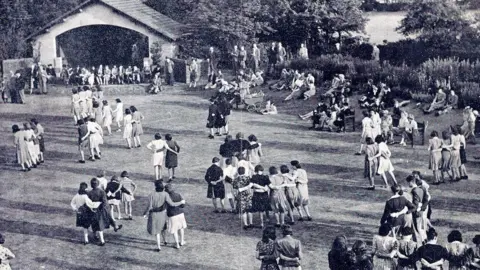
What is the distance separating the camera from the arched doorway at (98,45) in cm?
4525

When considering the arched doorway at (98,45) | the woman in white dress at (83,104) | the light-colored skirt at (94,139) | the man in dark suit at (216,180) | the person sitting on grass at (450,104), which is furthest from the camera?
the arched doorway at (98,45)

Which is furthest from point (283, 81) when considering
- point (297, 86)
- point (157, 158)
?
point (157, 158)

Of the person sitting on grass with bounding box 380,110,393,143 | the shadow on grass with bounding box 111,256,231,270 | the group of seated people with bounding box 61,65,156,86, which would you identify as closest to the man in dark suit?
the shadow on grass with bounding box 111,256,231,270

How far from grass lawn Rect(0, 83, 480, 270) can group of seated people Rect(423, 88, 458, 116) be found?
424 mm

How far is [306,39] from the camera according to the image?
4334 centimetres

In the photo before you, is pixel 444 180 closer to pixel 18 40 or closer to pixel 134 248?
pixel 134 248

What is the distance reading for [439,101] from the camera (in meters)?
28.3

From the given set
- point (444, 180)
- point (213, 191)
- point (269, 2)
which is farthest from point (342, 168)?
point (269, 2)

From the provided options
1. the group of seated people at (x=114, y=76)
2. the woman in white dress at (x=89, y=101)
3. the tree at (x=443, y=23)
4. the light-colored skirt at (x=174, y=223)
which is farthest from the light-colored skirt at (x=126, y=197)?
the tree at (x=443, y=23)

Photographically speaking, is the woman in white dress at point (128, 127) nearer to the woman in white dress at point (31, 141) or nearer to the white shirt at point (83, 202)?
the woman in white dress at point (31, 141)

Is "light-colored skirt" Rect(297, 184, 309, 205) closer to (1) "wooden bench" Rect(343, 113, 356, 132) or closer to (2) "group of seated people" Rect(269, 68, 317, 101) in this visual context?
(1) "wooden bench" Rect(343, 113, 356, 132)

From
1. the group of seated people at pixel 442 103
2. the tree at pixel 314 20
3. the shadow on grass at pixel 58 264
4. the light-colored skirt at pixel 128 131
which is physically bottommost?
the shadow on grass at pixel 58 264

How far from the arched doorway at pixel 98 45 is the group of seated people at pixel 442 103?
21864mm

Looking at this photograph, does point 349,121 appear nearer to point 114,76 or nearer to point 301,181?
point 301,181
